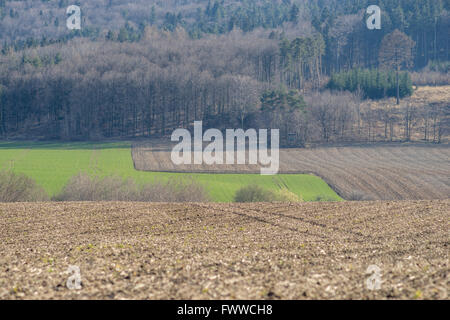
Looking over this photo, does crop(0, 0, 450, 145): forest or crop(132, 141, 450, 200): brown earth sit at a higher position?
crop(0, 0, 450, 145): forest

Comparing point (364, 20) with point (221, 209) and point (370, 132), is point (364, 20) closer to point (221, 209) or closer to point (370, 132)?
point (370, 132)

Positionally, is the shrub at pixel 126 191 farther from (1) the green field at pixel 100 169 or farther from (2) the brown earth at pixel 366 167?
(2) the brown earth at pixel 366 167

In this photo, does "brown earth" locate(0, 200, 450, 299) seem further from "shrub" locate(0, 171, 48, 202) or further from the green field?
the green field

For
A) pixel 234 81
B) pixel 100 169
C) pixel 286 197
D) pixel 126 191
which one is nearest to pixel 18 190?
pixel 126 191

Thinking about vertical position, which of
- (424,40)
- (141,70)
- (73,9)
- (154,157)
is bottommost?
(154,157)

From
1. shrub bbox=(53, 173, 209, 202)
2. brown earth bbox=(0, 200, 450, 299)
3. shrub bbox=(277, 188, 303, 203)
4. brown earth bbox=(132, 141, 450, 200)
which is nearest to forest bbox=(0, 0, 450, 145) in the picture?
brown earth bbox=(132, 141, 450, 200)

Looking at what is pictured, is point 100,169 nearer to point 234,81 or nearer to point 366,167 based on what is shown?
point 366,167

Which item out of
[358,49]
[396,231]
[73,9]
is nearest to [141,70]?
[358,49]

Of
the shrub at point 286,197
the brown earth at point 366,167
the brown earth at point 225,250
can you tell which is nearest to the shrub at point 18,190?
the brown earth at point 225,250
